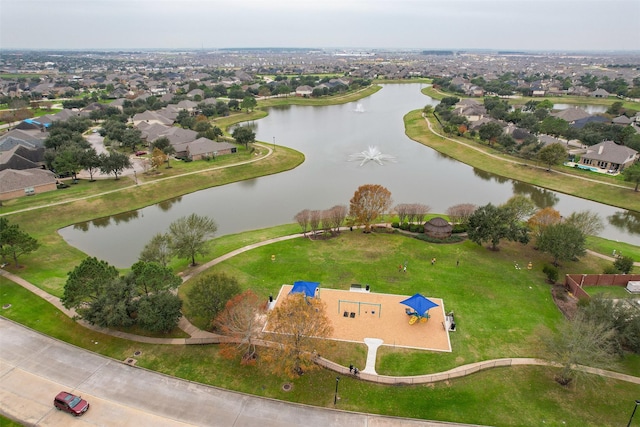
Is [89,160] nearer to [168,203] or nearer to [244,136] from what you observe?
[168,203]

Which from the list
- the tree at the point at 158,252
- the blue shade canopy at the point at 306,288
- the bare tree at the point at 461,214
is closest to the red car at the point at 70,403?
the tree at the point at 158,252

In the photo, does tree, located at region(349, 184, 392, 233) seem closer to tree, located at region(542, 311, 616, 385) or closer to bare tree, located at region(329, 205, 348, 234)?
bare tree, located at region(329, 205, 348, 234)

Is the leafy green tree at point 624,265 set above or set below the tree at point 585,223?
below

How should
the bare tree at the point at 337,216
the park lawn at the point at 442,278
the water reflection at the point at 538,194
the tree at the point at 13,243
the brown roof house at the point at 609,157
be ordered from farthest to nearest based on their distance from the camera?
the brown roof house at the point at 609,157
the water reflection at the point at 538,194
the bare tree at the point at 337,216
the tree at the point at 13,243
the park lawn at the point at 442,278

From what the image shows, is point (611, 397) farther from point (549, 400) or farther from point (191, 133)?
point (191, 133)

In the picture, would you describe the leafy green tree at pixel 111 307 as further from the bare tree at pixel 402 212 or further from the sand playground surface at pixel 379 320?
the bare tree at pixel 402 212

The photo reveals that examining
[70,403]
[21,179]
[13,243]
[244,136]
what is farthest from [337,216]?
[21,179]

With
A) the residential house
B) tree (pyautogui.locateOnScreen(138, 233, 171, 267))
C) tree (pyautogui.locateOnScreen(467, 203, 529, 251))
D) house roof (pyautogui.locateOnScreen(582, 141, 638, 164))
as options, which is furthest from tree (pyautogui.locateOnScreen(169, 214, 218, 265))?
the residential house
